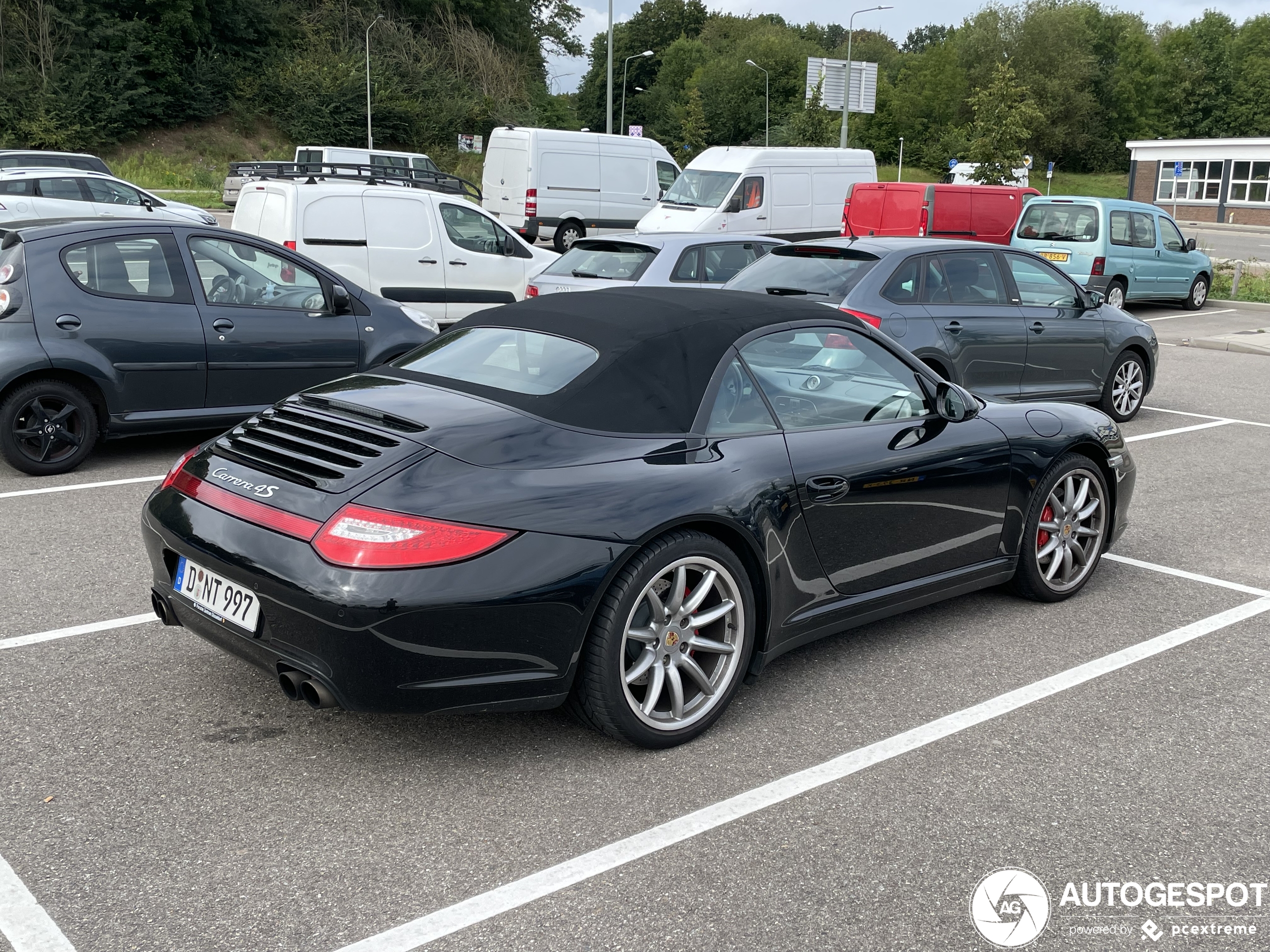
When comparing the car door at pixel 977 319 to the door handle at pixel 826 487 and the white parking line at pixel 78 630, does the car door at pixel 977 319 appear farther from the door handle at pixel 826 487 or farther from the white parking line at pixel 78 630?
the white parking line at pixel 78 630

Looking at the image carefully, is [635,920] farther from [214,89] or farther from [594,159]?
[214,89]

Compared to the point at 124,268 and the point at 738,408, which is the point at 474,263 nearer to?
the point at 124,268

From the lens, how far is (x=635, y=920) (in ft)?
9.51

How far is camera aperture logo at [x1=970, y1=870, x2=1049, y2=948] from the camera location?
290 cm

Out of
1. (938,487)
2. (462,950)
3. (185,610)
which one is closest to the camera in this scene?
(462,950)

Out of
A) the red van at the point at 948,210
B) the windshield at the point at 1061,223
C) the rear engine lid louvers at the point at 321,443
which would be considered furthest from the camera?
the red van at the point at 948,210

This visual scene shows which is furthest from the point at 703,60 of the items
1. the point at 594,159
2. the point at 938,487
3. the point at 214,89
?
the point at 938,487

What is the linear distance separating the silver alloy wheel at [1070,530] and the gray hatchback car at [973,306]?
9.79 feet

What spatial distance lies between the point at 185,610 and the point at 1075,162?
10632cm

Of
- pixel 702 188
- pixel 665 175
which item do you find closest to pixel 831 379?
pixel 702 188

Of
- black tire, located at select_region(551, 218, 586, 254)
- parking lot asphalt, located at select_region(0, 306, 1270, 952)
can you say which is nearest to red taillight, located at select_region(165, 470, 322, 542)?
parking lot asphalt, located at select_region(0, 306, 1270, 952)

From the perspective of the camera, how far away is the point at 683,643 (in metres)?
3.81

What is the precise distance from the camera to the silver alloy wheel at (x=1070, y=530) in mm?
5312

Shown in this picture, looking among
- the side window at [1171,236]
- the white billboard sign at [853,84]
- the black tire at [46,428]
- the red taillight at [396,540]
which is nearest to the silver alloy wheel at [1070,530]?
the red taillight at [396,540]
